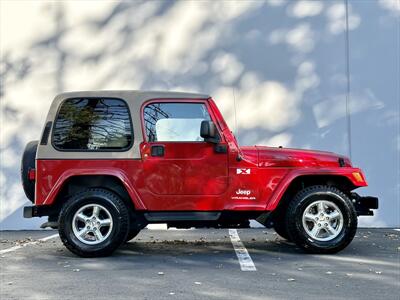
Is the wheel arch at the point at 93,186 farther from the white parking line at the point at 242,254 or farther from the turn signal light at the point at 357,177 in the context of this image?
the turn signal light at the point at 357,177

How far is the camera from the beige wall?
34.6 feet

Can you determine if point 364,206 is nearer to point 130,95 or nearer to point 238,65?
point 130,95

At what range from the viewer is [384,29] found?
1067 cm

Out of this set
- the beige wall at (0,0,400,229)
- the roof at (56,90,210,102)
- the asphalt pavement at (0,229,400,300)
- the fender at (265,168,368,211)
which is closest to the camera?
the asphalt pavement at (0,229,400,300)

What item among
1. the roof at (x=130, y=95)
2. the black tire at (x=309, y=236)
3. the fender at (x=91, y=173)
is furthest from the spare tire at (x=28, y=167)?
the black tire at (x=309, y=236)

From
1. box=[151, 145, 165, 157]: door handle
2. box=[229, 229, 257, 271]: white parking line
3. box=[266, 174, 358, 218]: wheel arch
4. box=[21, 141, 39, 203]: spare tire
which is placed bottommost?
box=[229, 229, 257, 271]: white parking line

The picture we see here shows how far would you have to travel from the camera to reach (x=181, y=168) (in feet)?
22.1

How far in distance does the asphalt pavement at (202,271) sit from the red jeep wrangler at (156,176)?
0.39 metres

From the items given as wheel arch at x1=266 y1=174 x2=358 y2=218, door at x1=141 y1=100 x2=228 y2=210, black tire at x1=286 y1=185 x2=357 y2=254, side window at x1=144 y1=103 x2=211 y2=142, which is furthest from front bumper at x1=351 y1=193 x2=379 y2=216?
side window at x1=144 y1=103 x2=211 y2=142

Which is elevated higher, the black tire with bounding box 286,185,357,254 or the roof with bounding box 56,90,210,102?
the roof with bounding box 56,90,210,102

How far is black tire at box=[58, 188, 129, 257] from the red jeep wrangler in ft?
0.04

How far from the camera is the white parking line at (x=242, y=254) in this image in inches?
234

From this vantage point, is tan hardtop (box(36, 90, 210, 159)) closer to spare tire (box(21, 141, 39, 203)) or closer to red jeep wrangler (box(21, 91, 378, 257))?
red jeep wrangler (box(21, 91, 378, 257))

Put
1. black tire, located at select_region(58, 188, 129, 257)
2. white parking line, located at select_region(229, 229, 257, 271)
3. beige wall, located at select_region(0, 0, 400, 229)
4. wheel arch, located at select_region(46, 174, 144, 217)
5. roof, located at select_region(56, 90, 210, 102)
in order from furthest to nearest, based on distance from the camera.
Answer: beige wall, located at select_region(0, 0, 400, 229) → roof, located at select_region(56, 90, 210, 102) → wheel arch, located at select_region(46, 174, 144, 217) → black tire, located at select_region(58, 188, 129, 257) → white parking line, located at select_region(229, 229, 257, 271)
